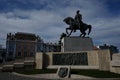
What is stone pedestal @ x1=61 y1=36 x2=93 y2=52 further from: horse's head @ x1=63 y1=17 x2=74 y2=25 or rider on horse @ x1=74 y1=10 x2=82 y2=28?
horse's head @ x1=63 y1=17 x2=74 y2=25

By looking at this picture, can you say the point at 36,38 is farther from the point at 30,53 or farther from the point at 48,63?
the point at 48,63

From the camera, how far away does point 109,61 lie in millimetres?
14609

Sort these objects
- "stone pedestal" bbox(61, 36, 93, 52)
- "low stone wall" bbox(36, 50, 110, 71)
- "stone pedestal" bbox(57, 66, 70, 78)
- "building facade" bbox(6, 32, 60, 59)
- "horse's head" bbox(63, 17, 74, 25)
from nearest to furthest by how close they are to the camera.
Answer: "stone pedestal" bbox(57, 66, 70, 78), "low stone wall" bbox(36, 50, 110, 71), "stone pedestal" bbox(61, 36, 93, 52), "horse's head" bbox(63, 17, 74, 25), "building facade" bbox(6, 32, 60, 59)

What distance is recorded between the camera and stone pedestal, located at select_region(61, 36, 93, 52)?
18.8 meters

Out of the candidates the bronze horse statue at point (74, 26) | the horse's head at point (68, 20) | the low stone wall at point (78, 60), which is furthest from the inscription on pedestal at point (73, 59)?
the horse's head at point (68, 20)

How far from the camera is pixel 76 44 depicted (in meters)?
19.0

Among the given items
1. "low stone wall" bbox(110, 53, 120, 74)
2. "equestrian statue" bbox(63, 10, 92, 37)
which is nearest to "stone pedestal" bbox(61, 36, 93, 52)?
"equestrian statue" bbox(63, 10, 92, 37)

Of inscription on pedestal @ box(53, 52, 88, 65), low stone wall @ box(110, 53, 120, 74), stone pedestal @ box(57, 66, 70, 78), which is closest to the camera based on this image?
stone pedestal @ box(57, 66, 70, 78)

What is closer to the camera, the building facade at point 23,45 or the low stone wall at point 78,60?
the low stone wall at point 78,60

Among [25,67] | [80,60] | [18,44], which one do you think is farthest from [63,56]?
[18,44]

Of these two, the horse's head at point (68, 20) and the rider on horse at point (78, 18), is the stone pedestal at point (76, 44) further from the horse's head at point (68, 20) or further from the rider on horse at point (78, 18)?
the horse's head at point (68, 20)

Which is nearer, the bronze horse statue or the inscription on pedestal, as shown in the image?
the inscription on pedestal

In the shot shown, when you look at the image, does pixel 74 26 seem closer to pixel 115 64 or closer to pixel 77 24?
pixel 77 24

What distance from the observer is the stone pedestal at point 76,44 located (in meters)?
18.8
